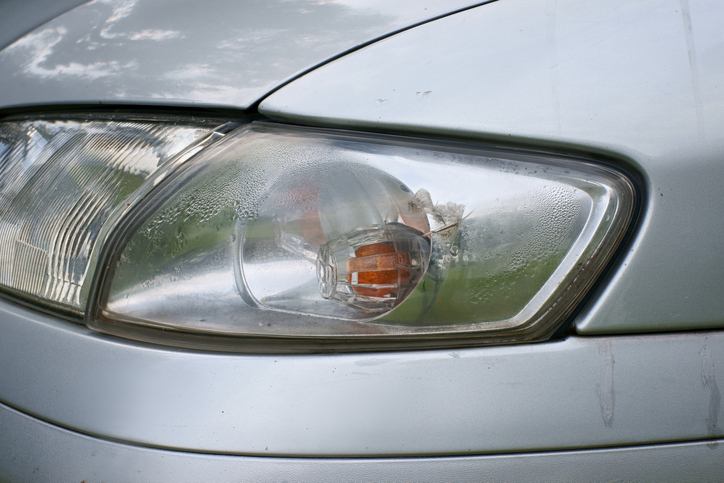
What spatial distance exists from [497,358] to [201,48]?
2.37 ft

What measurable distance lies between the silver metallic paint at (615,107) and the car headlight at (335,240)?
4 cm

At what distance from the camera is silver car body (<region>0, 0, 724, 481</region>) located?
69cm

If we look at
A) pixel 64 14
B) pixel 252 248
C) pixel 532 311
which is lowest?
pixel 532 311

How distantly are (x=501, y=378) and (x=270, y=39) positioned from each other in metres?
0.67

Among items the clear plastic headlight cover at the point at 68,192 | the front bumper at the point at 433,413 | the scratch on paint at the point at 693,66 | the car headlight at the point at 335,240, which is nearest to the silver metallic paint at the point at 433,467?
the front bumper at the point at 433,413

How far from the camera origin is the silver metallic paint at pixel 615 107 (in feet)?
2.33

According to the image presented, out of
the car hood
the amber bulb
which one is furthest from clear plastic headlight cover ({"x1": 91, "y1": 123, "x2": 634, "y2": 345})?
the car hood

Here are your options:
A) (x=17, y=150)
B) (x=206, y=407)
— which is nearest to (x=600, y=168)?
(x=206, y=407)

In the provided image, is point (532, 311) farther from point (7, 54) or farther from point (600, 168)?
point (7, 54)

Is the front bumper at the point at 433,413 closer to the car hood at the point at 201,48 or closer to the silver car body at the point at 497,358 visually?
the silver car body at the point at 497,358

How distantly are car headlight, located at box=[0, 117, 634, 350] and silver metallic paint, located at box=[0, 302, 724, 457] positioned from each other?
5cm

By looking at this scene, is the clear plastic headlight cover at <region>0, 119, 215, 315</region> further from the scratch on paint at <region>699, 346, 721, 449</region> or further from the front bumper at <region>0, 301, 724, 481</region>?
the scratch on paint at <region>699, 346, 721, 449</region>

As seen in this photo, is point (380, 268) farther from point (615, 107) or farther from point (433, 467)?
point (615, 107)

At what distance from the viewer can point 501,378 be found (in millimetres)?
694
